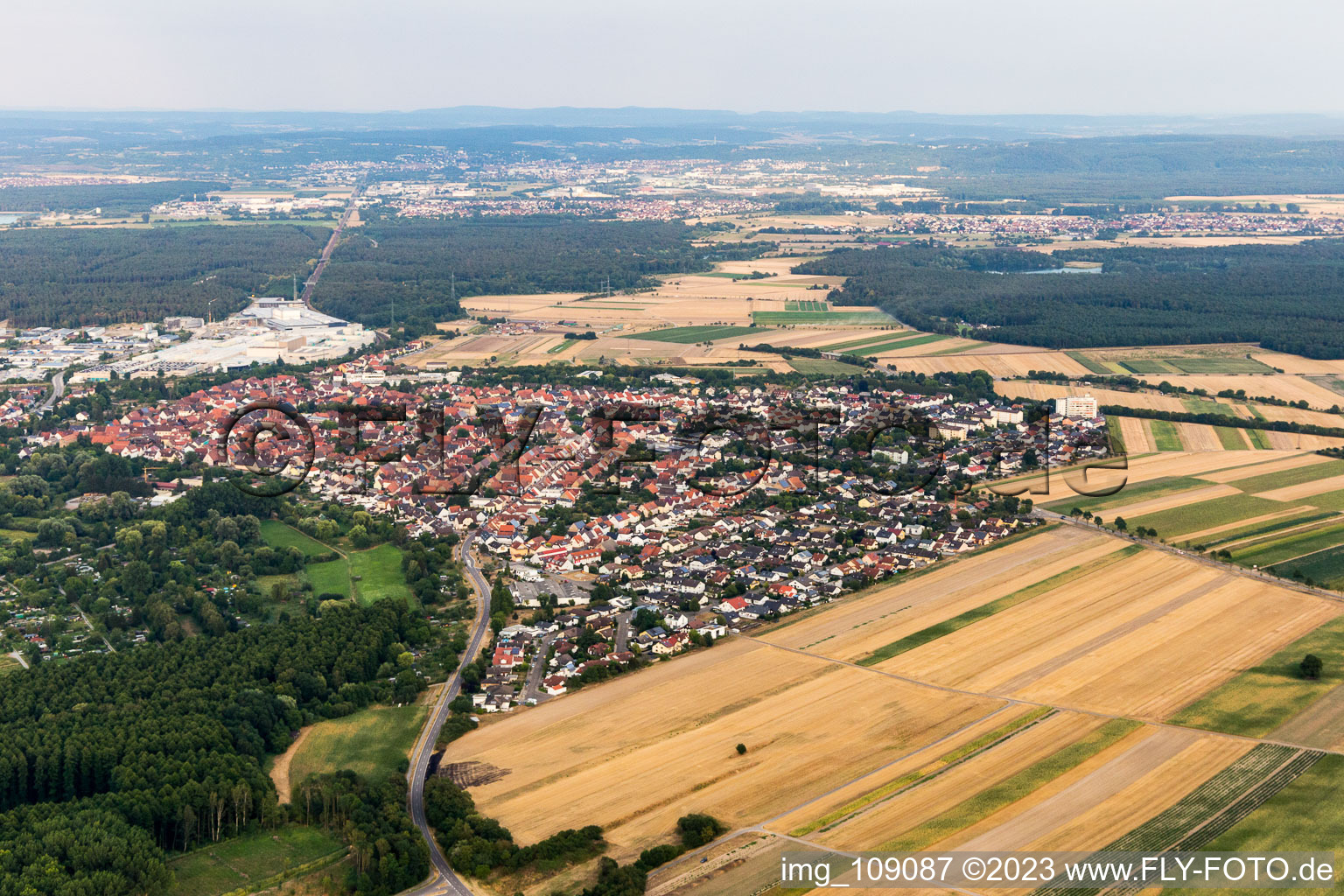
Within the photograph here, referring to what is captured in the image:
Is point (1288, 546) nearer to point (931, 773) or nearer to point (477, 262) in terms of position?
point (931, 773)

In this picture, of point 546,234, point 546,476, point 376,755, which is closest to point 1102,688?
point 376,755

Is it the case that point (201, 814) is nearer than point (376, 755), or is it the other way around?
point (201, 814)

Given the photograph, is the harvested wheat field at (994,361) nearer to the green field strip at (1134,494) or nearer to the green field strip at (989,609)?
the green field strip at (1134,494)

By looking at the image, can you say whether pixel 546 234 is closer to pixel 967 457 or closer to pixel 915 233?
pixel 915 233

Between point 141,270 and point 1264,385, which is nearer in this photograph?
point 1264,385

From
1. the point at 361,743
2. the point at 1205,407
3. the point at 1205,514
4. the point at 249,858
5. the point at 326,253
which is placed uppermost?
the point at 326,253

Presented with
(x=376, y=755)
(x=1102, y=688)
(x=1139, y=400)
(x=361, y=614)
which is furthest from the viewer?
(x=1139, y=400)

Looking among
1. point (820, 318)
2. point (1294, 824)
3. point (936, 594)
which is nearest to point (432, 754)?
point (936, 594)
